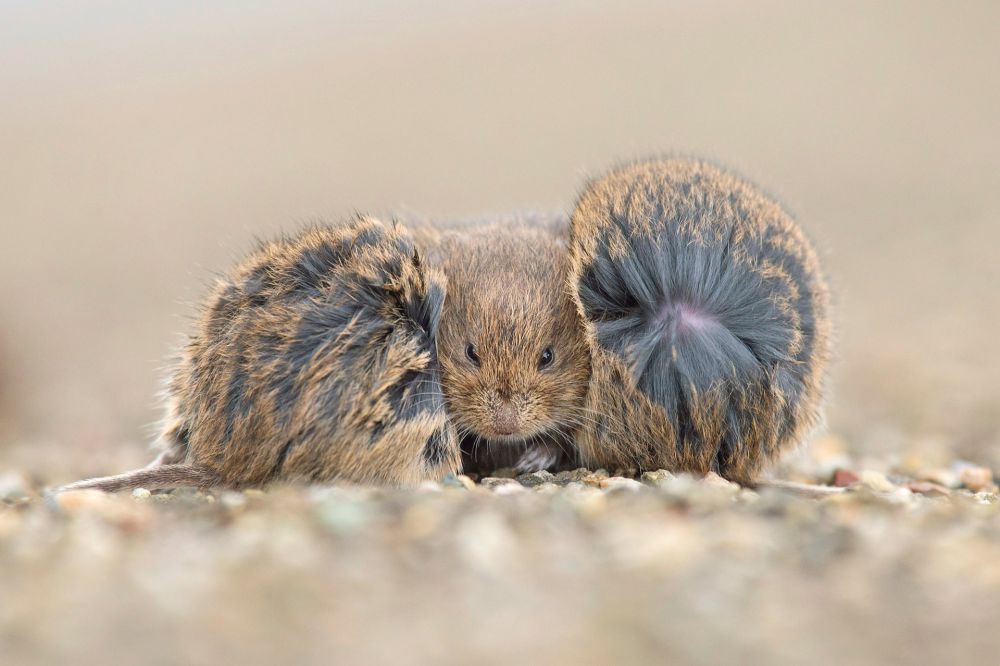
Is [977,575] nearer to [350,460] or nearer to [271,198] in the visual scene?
[350,460]

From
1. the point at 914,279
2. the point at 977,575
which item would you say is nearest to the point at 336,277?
the point at 977,575

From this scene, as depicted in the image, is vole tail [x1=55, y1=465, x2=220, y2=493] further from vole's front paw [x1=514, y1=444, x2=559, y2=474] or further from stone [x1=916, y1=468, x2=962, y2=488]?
stone [x1=916, y1=468, x2=962, y2=488]

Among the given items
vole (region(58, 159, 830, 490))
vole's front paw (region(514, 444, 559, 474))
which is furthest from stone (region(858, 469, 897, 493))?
vole's front paw (region(514, 444, 559, 474))

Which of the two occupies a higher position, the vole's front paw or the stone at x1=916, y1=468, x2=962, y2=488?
the vole's front paw

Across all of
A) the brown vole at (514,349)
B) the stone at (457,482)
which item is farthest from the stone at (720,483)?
the stone at (457,482)

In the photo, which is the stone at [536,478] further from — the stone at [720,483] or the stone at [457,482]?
the stone at [720,483]

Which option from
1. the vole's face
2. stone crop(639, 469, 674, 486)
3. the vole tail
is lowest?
the vole tail
